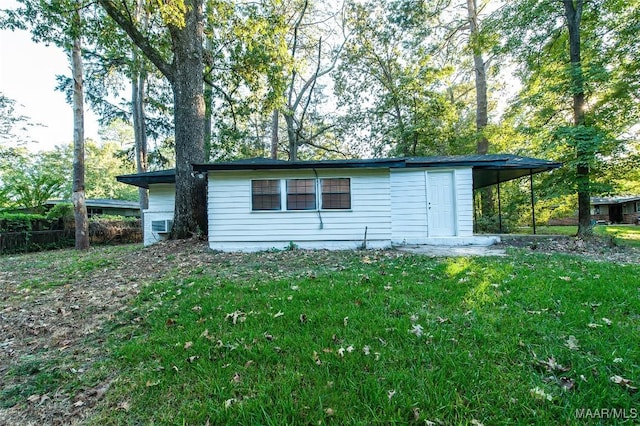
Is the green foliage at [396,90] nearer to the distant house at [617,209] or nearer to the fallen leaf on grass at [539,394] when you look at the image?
the fallen leaf on grass at [539,394]

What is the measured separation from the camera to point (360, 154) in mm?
18328

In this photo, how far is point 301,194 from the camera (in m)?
8.09

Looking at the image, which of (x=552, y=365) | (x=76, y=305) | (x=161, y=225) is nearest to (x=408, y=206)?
(x=552, y=365)

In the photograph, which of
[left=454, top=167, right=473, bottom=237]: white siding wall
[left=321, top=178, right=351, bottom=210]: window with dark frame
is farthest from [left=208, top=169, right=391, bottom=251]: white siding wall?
[left=454, top=167, right=473, bottom=237]: white siding wall

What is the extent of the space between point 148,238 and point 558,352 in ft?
39.0

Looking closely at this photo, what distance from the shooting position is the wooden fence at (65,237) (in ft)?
34.9

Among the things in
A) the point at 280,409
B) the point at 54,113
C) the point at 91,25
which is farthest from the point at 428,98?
the point at 54,113

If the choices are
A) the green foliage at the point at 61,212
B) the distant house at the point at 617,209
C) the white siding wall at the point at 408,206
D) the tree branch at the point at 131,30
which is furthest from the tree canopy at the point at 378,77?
the distant house at the point at 617,209

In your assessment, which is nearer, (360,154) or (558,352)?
(558,352)

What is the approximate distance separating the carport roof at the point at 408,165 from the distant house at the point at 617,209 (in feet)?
79.0

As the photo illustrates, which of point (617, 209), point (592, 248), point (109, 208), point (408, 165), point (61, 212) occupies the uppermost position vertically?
point (408, 165)

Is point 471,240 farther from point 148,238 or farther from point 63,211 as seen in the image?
point 63,211

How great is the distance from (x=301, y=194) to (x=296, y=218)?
2.32 feet

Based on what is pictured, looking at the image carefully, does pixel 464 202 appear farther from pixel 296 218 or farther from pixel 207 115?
pixel 207 115
